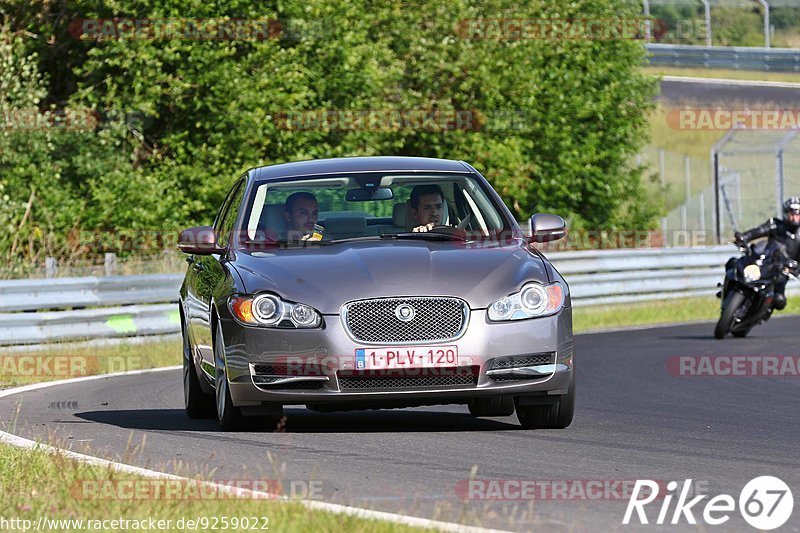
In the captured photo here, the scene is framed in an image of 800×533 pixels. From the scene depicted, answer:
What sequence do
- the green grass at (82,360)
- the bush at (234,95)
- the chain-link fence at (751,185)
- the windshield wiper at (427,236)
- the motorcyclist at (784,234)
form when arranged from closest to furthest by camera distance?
the windshield wiper at (427,236) → the green grass at (82,360) → the motorcyclist at (784,234) → the bush at (234,95) → the chain-link fence at (751,185)

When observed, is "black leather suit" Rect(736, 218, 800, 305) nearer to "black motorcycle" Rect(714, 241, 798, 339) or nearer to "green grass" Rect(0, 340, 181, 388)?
"black motorcycle" Rect(714, 241, 798, 339)

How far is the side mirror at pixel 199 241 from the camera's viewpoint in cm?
960

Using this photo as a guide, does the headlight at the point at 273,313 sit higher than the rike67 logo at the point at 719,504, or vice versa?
the headlight at the point at 273,313

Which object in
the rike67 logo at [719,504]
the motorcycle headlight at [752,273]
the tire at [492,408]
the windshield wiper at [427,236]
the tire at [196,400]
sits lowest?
the motorcycle headlight at [752,273]

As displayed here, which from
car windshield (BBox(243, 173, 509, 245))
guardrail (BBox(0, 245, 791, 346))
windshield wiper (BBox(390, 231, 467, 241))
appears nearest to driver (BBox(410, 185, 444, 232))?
car windshield (BBox(243, 173, 509, 245))

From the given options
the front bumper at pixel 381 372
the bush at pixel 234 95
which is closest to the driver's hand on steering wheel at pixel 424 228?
the front bumper at pixel 381 372

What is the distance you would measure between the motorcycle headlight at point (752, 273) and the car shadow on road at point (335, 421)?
351 inches

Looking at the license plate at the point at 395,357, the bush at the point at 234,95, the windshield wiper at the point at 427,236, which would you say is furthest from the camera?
the bush at the point at 234,95

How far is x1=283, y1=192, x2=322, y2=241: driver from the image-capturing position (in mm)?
9578

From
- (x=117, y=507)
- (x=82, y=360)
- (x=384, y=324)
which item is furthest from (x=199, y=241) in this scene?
(x=82, y=360)

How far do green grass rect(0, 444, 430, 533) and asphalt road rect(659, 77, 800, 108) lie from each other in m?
45.6

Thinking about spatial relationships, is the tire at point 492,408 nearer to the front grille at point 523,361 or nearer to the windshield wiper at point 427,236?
the windshield wiper at point 427,236

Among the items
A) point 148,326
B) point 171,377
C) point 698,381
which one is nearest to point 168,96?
point 148,326

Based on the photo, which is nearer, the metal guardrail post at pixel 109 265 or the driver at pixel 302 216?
the driver at pixel 302 216
